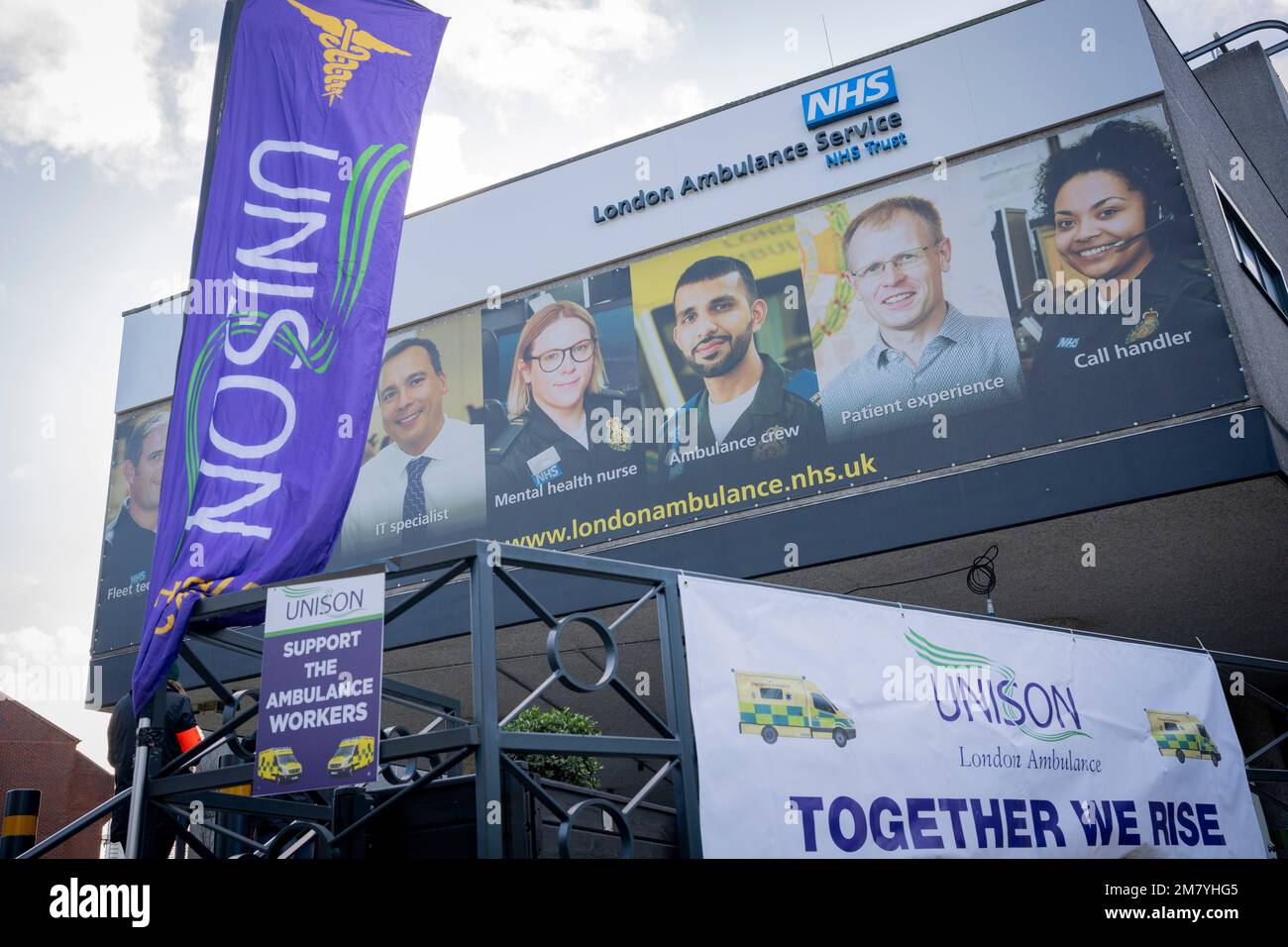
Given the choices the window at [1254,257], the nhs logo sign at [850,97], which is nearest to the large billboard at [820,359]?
the nhs logo sign at [850,97]

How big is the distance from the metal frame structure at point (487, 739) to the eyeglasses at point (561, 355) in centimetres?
725

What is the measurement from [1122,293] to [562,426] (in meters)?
6.20

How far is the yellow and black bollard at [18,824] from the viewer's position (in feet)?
18.2

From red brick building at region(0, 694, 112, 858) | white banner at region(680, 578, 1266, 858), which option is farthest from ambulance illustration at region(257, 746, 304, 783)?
red brick building at region(0, 694, 112, 858)

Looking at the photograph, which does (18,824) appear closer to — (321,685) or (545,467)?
(321,685)

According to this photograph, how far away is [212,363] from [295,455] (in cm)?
96

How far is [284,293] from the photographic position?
680cm

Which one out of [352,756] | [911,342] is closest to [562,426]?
[911,342]

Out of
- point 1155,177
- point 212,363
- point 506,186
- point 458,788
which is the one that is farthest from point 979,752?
point 506,186

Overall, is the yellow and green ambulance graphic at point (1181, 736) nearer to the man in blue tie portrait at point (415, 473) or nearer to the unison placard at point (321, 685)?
the unison placard at point (321, 685)

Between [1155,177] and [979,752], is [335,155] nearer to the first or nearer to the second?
[979,752]

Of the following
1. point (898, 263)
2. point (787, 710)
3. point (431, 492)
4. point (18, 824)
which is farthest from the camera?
point (431, 492)
